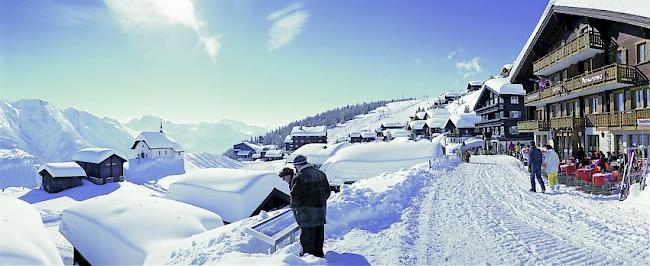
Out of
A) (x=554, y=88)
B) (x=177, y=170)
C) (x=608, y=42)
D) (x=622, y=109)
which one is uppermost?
(x=608, y=42)

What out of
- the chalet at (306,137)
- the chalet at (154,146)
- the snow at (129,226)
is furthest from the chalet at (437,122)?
the snow at (129,226)

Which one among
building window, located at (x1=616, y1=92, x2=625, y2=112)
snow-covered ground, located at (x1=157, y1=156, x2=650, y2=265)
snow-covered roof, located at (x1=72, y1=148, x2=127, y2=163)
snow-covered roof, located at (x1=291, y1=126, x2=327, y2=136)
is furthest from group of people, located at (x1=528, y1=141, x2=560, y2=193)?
snow-covered roof, located at (x1=291, y1=126, x2=327, y2=136)

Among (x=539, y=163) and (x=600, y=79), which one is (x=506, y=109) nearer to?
(x=600, y=79)

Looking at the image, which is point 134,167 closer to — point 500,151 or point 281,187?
point 281,187

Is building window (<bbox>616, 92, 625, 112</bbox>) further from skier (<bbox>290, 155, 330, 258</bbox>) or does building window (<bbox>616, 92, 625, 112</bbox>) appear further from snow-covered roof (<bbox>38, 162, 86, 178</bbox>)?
snow-covered roof (<bbox>38, 162, 86, 178</bbox>)

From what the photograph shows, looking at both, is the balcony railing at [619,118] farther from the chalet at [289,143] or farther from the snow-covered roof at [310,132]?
the chalet at [289,143]

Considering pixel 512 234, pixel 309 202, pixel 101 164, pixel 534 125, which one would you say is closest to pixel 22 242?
pixel 309 202

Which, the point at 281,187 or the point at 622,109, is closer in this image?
the point at 622,109

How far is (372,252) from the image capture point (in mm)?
6188

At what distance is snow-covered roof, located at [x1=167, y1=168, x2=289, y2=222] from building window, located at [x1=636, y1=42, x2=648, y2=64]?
2077 cm

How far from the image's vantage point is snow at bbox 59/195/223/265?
33.8ft

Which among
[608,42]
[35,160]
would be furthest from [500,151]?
[35,160]

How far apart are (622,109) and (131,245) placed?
25.4m

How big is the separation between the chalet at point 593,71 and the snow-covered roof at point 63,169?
48.4m
